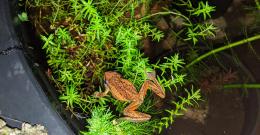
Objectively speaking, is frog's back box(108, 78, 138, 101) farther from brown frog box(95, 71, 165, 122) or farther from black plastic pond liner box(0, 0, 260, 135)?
black plastic pond liner box(0, 0, 260, 135)

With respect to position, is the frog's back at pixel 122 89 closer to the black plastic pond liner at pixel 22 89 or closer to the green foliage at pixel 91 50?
the green foliage at pixel 91 50

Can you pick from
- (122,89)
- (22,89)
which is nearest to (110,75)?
(122,89)

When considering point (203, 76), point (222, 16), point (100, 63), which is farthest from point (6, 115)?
point (222, 16)

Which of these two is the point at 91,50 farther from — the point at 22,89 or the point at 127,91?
the point at 22,89

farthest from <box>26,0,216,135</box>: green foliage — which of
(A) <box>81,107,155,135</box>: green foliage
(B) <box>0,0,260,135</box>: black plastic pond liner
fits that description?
(B) <box>0,0,260,135</box>: black plastic pond liner

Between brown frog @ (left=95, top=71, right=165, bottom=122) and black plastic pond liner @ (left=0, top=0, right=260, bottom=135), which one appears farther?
brown frog @ (left=95, top=71, right=165, bottom=122)

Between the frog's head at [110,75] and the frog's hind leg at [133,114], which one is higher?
the frog's head at [110,75]

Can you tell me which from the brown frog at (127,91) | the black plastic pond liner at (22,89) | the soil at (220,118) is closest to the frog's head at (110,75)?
the brown frog at (127,91)
